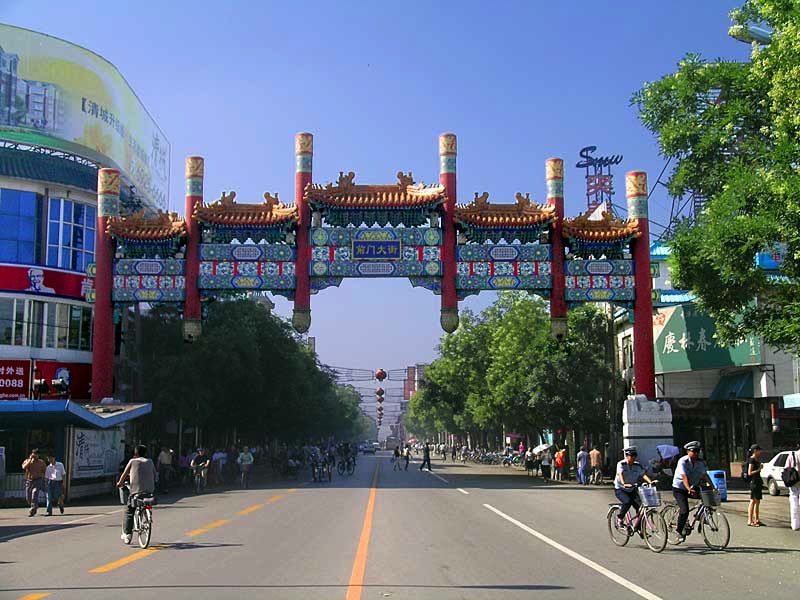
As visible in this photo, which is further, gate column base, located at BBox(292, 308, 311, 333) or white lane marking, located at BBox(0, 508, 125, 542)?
gate column base, located at BBox(292, 308, 311, 333)

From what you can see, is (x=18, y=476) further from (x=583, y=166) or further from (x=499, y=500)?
(x=583, y=166)

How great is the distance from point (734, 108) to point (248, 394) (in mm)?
29521

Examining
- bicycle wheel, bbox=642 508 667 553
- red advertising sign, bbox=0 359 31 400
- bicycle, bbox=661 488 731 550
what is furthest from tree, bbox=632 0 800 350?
red advertising sign, bbox=0 359 31 400

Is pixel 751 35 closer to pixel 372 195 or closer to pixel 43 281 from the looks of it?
pixel 372 195

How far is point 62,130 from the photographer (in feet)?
124

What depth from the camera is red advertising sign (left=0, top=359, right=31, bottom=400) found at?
34594 mm

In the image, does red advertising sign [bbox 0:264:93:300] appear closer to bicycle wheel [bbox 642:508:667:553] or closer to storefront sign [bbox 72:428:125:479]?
storefront sign [bbox 72:428:125:479]

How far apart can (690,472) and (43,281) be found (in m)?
29.7

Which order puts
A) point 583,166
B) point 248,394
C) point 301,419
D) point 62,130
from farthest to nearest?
1. point 583,166
2. point 301,419
3. point 248,394
4. point 62,130

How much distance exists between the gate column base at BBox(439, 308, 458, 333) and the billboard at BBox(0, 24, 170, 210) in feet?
62.3

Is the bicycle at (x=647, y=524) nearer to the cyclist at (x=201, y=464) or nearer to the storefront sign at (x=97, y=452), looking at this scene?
the storefront sign at (x=97, y=452)

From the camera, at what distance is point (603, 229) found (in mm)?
31906

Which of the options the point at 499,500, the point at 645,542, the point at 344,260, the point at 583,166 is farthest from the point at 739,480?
the point at 583,166

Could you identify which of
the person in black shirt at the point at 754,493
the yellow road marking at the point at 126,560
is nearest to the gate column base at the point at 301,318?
the person in black shirt at the point at 754,493
